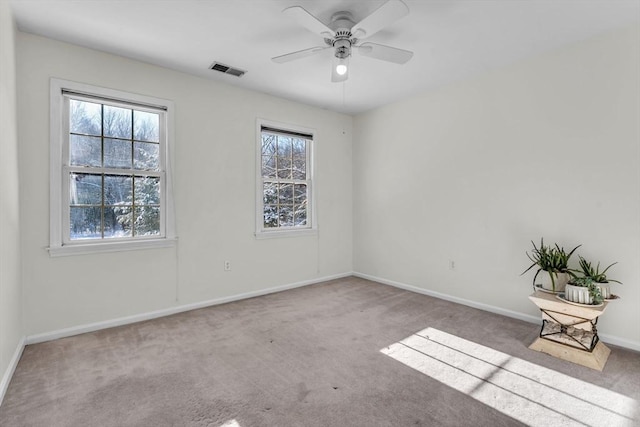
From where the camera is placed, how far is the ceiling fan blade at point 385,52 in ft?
8.29

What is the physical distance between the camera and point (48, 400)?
1947mm

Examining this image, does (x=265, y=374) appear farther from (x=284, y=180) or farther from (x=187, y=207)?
(x=284, y=180)

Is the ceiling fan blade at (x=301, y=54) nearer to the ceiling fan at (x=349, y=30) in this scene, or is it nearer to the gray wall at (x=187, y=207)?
the ceiling fan at (x=349, y=30)

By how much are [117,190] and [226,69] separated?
1.71 m

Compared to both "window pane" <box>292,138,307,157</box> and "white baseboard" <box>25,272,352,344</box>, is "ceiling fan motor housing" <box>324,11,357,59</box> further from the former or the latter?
"white baseboard" <box>25,272,352,344</box>

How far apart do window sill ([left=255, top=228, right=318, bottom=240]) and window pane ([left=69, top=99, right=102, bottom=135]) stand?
2066mm

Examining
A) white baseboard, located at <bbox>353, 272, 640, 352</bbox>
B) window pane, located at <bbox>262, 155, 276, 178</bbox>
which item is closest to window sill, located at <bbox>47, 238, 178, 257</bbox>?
window pane, located at <bbox>262, 155, 276, 178</bbox>

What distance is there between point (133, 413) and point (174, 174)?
236cm

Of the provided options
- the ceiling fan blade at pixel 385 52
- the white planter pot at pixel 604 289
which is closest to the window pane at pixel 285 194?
the ceiling fan blade at pixel 385 52

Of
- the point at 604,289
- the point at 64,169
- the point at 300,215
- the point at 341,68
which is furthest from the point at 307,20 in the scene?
the point at 604,289

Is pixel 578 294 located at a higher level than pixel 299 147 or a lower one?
lower

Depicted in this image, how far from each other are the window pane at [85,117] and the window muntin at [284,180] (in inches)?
69.4

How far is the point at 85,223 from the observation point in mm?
3033

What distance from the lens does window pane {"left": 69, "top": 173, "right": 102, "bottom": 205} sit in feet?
9.73
